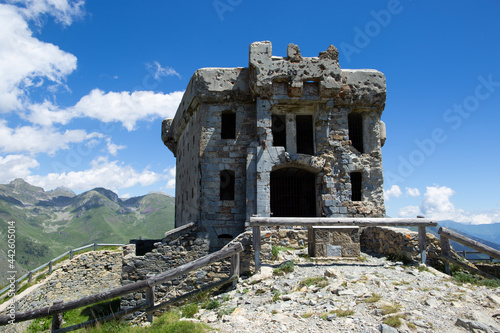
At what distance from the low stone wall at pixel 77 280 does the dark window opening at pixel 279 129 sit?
42.0 ft

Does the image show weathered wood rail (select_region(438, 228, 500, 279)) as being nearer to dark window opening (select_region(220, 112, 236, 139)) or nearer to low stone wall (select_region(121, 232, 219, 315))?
low stone wall (select_region(121, 232, 219, 315))

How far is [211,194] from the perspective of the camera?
15945 millimetres

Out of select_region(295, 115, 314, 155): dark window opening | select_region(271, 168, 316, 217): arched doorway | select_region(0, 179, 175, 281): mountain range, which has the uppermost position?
select_region(295, 115, 314, 155): dark window opening

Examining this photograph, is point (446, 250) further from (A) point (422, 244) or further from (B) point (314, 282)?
(B) point (314, 282)

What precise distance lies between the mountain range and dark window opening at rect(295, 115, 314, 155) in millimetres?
103894

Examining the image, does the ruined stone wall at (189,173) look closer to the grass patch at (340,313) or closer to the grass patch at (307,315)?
the grass patch at (307,315)

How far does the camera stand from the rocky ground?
6.05m

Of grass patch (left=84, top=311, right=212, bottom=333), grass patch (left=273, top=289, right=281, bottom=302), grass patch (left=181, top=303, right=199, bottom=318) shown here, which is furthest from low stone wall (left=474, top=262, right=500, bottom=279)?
grass patch (left=84, top=311, right=212, bottom=333)

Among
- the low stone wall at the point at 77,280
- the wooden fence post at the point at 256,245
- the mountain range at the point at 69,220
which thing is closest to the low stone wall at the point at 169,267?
the wooden fence post at the point at 256,245

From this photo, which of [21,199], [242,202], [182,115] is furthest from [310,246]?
[21,199]

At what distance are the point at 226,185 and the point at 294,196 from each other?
3842 mm

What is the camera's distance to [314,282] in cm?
814

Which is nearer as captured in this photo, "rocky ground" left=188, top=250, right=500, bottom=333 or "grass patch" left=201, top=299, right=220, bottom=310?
"rocky ground" left=188, top=250, right=500, bottom=333

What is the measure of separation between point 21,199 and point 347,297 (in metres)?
216
